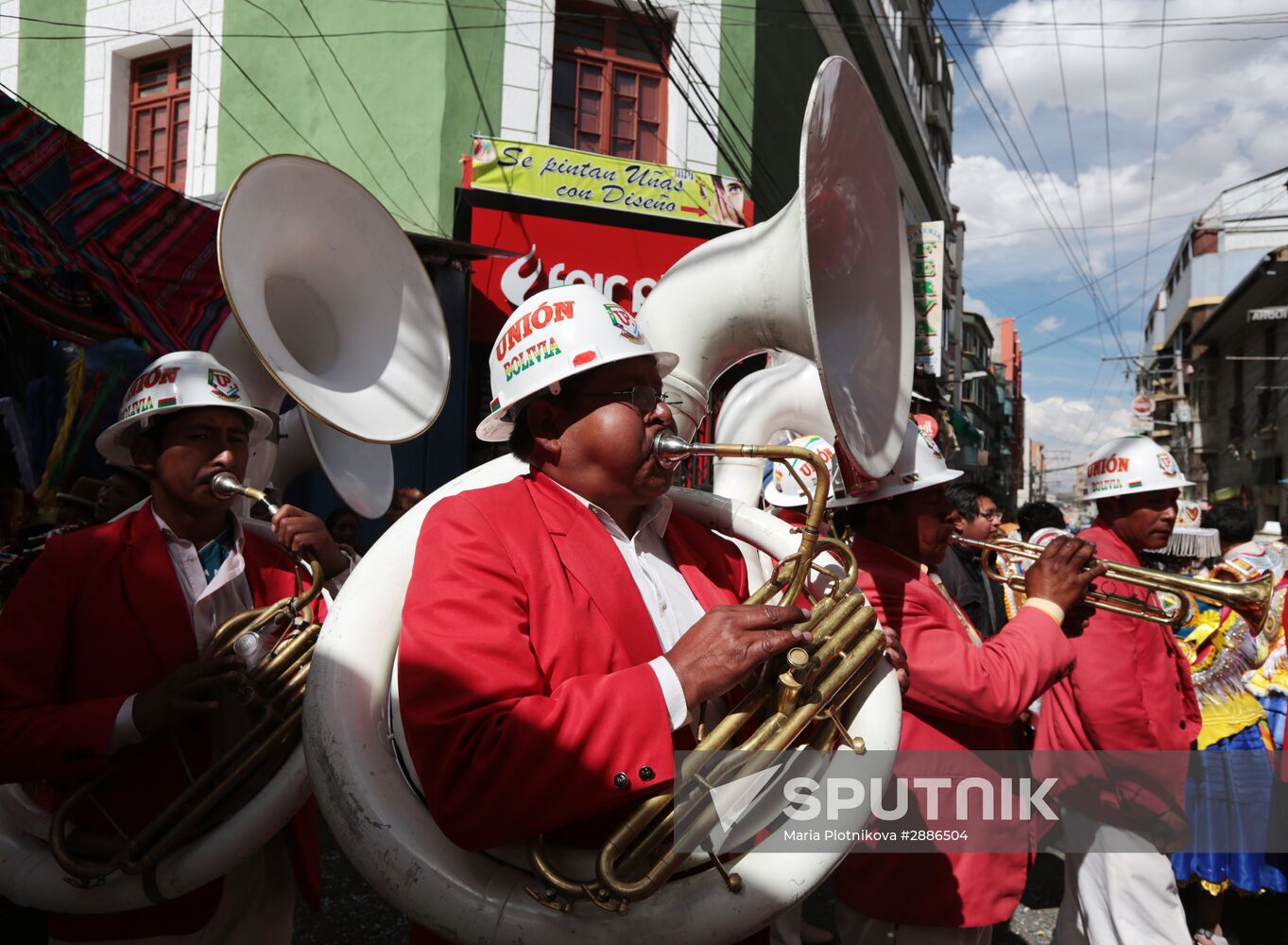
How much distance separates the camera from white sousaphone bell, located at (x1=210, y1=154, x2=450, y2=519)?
3.04 meters

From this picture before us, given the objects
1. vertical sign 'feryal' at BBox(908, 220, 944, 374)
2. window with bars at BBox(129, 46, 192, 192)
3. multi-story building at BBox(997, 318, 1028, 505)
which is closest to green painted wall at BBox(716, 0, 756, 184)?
vertical sign 'feryal' at BBox(908, 220, 944, 374)

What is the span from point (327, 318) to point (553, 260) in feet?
20.0

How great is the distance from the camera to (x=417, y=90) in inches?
365

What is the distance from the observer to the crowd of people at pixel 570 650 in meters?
1.41

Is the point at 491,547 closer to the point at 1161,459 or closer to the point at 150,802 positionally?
the point at 150,802

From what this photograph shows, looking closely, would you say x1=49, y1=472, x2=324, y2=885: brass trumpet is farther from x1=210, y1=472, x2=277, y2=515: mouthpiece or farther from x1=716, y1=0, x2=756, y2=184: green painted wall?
x1=716, y1=0, x2=756, y2=184: green painted wall

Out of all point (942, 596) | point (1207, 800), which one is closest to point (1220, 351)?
point (1207, 800)

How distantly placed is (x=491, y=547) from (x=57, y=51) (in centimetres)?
1200

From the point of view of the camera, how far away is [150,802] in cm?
214

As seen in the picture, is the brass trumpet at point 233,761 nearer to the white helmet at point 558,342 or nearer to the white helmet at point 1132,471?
the white helmet at point 558,342

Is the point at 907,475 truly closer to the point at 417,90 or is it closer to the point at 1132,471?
the point at 1132,471

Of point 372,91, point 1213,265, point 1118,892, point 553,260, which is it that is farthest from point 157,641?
point 1213,265

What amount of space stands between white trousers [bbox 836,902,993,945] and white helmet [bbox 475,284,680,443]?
67.6 inches

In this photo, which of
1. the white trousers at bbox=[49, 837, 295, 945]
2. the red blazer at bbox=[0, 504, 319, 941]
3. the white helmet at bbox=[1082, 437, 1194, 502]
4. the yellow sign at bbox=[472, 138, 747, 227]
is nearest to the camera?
the red blazer at bbox=[0, 504, 319, 941]
